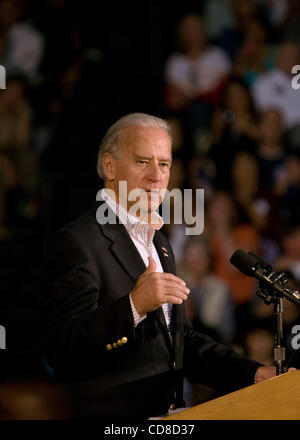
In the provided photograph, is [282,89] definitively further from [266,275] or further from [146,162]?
[266,275]

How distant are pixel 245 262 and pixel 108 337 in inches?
18.5

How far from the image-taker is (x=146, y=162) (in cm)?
261

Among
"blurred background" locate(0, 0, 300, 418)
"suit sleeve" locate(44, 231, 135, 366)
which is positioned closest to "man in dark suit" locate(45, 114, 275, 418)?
"suit sleeve" locate(44, 231, 135, 366)

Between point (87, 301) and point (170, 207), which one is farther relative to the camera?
point (170, 207)

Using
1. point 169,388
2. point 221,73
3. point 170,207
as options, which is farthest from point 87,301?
point 221,73

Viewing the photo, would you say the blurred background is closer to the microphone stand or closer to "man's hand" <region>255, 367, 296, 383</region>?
"man's hand" <region>255, 367, 296, 383</region>

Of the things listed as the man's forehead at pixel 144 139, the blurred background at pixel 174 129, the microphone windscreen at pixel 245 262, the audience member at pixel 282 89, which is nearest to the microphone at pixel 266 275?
the microphone windscreen at pixel 245 262

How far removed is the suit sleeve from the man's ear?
301mm

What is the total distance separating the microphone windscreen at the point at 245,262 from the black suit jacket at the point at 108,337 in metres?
0.34

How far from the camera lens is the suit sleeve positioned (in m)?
2.26

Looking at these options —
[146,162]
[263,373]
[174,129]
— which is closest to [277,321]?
[263,373]

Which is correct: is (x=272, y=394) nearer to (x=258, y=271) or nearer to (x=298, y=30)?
(x=258, y=271)

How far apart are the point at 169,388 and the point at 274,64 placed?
4039 mm

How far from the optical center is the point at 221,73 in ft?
20.2
